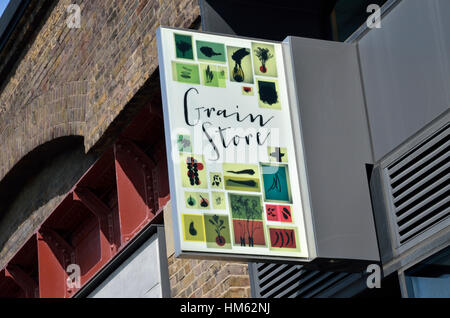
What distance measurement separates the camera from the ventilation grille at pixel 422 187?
285 inches

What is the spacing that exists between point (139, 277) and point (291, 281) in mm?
2808

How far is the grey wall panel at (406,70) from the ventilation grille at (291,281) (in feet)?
3.71

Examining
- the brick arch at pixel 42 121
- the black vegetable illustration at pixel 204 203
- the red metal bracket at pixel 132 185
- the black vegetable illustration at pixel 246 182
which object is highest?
the brick arch at pixel 42 121

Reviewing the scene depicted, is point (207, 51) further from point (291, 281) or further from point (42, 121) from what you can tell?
point (42, 121)

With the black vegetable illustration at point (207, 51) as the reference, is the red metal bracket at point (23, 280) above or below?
above

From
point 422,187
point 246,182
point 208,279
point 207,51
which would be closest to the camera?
point 422,187

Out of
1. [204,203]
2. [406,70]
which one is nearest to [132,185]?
[204,203]

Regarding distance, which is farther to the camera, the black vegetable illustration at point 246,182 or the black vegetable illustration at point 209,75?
the black vegetable illustration at point 209,75

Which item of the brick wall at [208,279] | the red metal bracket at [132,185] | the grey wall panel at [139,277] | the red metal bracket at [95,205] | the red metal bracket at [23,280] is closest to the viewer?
the brick wall at [208,279]

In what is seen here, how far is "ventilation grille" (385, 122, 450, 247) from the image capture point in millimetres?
7242

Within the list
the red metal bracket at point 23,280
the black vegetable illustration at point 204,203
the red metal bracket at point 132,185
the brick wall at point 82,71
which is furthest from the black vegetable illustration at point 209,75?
the red metal bracket at point 23,280

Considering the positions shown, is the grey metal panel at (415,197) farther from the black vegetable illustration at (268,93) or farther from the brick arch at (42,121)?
the brick arch at (42,121)

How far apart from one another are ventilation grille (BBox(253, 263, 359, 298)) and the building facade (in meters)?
0.01

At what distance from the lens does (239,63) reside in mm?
8336
